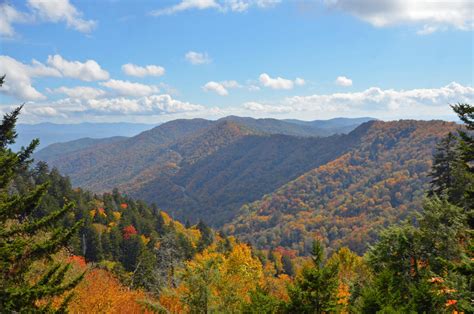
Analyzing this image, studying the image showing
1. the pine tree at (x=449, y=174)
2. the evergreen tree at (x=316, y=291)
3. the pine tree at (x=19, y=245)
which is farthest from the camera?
the pine tree at (x=449, y=174)

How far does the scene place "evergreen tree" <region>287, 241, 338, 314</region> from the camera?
16375 mm

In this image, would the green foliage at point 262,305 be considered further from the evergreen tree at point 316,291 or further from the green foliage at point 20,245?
the green foliage at point 20,245

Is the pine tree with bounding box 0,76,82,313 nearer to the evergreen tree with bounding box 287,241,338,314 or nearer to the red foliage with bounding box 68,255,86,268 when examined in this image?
the evergreen tree with bounding box 287,241,338,314

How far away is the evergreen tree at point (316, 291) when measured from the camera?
16.4 meters

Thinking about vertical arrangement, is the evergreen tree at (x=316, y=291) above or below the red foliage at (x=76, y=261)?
above

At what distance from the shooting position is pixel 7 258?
1212cm

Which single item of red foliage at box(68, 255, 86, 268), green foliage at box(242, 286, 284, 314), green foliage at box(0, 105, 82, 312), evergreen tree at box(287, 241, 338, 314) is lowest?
red foliage at box(68, 255, 86, 268)

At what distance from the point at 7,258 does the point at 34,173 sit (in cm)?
8089

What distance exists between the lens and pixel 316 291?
54.0 ft

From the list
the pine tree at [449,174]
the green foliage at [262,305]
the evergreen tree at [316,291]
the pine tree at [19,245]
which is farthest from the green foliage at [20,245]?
the pine tree at [449,174]

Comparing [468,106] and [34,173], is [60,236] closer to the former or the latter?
[468,106]

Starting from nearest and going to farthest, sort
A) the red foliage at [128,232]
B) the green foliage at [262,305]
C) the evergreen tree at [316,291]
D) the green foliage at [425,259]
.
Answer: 1. the green foliage at [425,259]
2. the evergreen tree at [316,291]
3. the green foliage at [262,305]
4. the red foliage at [128,232]

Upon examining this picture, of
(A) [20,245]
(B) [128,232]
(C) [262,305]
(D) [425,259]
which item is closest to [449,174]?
(D) [425,259]

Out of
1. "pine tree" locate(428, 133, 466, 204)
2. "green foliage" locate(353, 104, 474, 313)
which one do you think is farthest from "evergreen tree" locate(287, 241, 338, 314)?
"pine tree" locate(428, 133, 466, 204)
